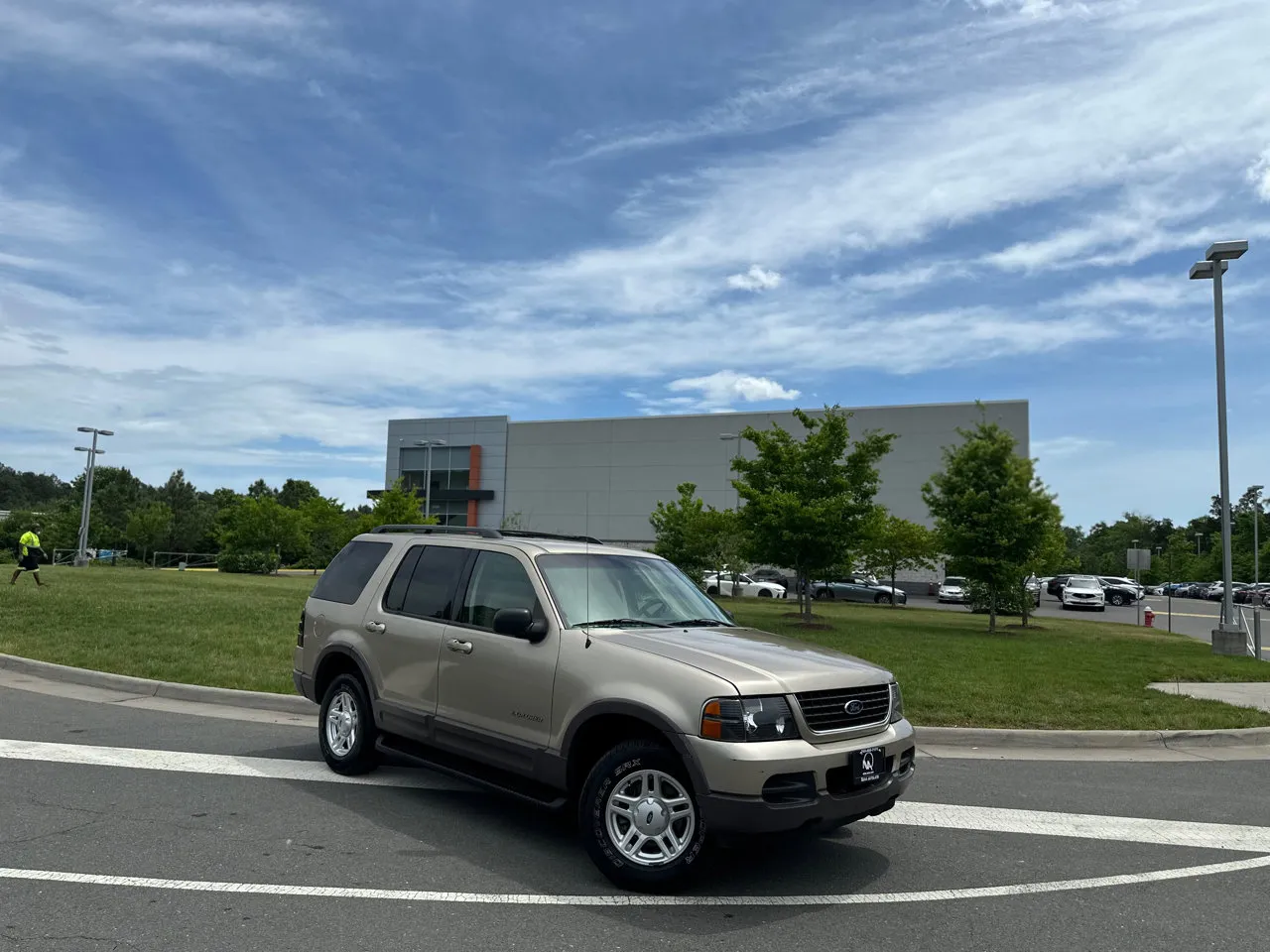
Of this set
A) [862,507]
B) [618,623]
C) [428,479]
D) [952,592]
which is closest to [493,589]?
[618,623]

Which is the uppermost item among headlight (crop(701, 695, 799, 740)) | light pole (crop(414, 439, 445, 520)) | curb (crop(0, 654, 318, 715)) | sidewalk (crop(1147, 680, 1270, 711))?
light pole (crop(414, 439, 445, 520))

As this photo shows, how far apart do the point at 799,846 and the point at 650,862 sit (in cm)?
130

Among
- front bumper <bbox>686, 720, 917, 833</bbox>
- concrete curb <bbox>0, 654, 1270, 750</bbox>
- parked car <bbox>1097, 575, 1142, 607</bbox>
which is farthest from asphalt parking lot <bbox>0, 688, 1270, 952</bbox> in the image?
parked car <bbox>1097, 575, 1142, 607</bbox>

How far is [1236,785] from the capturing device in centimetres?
747

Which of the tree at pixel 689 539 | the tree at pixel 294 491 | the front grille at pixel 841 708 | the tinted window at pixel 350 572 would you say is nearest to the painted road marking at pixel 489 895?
the front grille at pixel 841 708

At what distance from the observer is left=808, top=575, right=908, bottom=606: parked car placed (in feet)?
136

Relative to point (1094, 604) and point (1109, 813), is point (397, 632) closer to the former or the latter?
point (1109, 813)

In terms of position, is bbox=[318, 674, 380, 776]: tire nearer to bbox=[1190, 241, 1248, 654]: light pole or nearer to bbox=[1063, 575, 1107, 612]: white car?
bbox=[1190, 241, 1248, 654]: light pole

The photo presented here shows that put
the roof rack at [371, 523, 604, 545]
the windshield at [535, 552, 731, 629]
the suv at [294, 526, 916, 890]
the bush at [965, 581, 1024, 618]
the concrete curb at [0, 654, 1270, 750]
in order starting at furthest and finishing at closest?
the bush at [965, 581, 1024, 618] < the concrete curb at [0, 654, 1270, 750] < the roof rack at [371, 523, 604, 545] < the windshield at [535, 552, 731, 629] < the suv at [294, 526, 916, 890]

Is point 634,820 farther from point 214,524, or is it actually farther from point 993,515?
point 214,524

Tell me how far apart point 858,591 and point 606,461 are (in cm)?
Answer: 2717

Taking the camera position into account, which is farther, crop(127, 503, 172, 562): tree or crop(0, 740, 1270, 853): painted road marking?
crop(127, 503, 172, 562): tree

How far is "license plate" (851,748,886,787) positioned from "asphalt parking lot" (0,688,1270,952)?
0.58m

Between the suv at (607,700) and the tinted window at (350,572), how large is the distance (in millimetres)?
80
